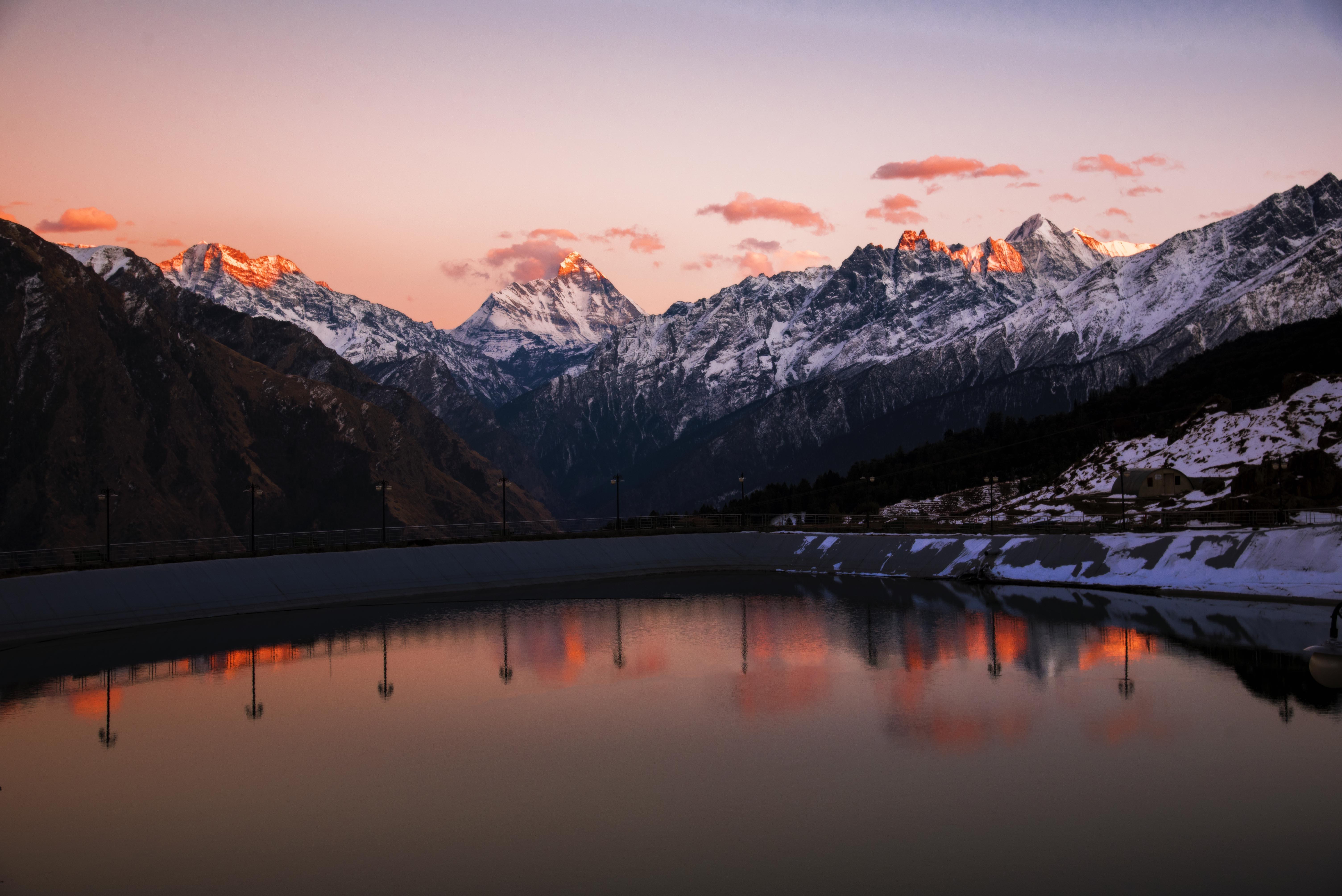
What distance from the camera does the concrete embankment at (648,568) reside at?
67.7 meters

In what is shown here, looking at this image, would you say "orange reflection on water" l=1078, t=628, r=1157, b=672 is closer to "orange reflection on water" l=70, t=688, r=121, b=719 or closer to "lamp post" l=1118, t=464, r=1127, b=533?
"lamp post" l=1118, t=464, r=1127, b=533

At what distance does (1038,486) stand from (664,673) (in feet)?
373

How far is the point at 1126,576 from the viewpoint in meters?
80.2

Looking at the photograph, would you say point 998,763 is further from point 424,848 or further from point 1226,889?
point 424,848

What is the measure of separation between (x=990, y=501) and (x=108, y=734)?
11733 cm

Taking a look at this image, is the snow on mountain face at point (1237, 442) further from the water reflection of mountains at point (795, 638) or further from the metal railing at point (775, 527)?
the water reflection of mountains at point (795, 638)

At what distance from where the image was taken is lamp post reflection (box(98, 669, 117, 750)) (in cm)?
3894

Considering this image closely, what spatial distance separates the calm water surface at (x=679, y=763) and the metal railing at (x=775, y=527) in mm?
17943

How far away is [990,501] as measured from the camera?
142125mm

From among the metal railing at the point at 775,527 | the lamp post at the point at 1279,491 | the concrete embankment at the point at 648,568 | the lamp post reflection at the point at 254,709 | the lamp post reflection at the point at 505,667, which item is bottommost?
the lamp post reflection at the point at 254,709

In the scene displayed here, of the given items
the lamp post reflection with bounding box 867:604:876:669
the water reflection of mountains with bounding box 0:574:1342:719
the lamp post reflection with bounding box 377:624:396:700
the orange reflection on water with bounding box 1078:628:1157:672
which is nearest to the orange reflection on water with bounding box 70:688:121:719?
the water reflection of mountains with bounding box 0:574:1342:719

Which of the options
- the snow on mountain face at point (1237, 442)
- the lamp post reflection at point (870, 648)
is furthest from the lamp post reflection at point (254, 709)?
the snow on mountain face at point (1237, 442)

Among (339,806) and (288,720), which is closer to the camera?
(339,806)

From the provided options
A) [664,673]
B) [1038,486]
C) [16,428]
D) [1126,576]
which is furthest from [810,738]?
[16,428]
